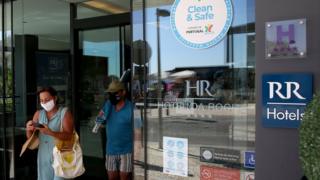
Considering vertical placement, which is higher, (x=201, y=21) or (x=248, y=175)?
(x=201, y=21)

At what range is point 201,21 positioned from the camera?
390cm

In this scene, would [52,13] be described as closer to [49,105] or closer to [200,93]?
[49,105]

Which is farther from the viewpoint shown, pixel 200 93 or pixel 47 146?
pixel 47 146

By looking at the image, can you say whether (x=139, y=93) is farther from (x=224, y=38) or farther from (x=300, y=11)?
(x=300, y=11)

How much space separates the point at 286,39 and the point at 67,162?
245 centimetres

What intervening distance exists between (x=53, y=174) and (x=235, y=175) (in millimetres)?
1941

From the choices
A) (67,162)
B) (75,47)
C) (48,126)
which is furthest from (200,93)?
(75,47)

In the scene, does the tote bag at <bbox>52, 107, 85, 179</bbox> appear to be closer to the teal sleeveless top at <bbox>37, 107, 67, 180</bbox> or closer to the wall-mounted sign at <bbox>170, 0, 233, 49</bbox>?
the teal sleeveless top at <bbox>37, 107, 67, 180</bbox>

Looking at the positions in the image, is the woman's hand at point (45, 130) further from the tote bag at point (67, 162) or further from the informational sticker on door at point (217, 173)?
the informational sticker on door at point (217, 173)

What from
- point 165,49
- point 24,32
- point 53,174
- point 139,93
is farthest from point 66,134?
point 24,32

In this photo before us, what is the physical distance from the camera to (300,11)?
10.3 ft

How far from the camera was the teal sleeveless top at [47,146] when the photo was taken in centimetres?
439

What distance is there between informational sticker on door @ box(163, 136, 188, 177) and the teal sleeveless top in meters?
1.13

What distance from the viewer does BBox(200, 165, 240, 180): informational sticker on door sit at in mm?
3797
